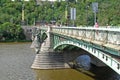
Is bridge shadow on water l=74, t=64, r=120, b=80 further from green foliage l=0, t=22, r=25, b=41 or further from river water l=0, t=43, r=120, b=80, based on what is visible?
green foliage l=0, t=22, r=25, b=41

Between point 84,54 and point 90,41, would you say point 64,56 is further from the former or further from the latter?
point 90,41

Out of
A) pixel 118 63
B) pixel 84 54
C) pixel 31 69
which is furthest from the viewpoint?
pixel 84 54

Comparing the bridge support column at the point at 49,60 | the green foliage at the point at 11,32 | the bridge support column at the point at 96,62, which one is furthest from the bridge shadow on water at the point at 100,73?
the green foliage at the point at 11,32

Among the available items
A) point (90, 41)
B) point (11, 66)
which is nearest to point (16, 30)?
point (11, 66)

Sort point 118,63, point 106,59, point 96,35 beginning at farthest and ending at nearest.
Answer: point 96,35 < point 106,59 < point 118,63

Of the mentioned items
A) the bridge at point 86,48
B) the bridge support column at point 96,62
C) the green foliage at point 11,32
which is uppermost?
the bridge at point 86,48

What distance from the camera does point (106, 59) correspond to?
25.3 m

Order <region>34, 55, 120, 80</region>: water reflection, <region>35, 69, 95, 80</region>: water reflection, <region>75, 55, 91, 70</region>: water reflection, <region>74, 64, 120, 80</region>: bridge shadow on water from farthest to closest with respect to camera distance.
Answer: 1. <region>75, 55, 91, 70</region>: water reflection
2. <region>35, 69, 95, 80</region>: water reflection
3. <region>34, 55, 120, 80</region>: water reflection
4. <region>74, 64, 120, 80</region>: bridge shadow on water

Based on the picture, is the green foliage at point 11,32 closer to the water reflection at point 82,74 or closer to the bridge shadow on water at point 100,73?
the water reflection at point 82,74

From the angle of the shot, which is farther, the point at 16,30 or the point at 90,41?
the point at 16,30

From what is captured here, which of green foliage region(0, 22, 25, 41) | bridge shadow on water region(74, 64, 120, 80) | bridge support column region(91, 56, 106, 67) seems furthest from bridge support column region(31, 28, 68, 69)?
green foliage region(0, 22, 25, 41)

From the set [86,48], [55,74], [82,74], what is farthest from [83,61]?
[86,48]

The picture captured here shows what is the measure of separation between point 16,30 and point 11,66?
274 ft

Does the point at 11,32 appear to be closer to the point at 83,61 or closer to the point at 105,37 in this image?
the point at 83,61
